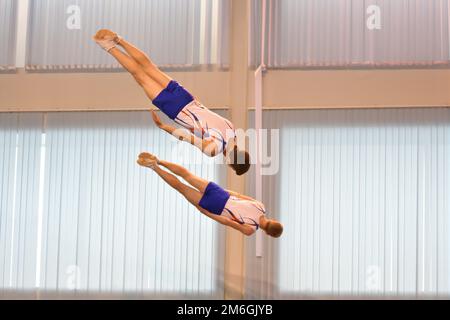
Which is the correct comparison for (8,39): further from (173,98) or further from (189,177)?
(189,177)

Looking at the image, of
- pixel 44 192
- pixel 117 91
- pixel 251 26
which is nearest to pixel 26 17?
pixel 117 91

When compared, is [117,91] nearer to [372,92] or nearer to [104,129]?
[104,129]

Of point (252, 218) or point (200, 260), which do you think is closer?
point (252, 218)

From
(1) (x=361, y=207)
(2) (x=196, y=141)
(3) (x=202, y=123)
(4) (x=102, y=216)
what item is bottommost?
(4) (x=102, y=216)

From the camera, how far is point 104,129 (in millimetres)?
8883

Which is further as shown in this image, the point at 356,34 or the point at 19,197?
the point at 19,197

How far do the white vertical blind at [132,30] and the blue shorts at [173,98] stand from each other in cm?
296

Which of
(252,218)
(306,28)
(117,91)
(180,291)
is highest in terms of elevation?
(306,28)

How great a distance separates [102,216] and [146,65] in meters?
3.09

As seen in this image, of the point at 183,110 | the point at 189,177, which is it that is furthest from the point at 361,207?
the point at 183,110

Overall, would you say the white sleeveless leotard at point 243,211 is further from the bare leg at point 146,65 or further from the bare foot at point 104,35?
the bare foot at point 104,35

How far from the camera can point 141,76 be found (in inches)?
237

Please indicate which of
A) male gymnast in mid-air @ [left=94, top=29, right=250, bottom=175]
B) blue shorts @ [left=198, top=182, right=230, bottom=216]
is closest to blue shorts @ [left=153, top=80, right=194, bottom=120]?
male gymnast in mid-air @ [left=94, top=29, right=250, bottom=175]

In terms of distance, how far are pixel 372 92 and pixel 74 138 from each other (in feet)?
11.3
